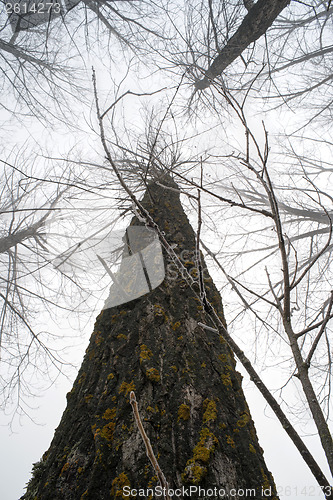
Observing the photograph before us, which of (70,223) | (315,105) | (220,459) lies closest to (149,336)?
(220,459)

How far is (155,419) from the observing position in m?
1.00

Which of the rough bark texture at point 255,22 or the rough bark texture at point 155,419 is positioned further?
the rough bark texture at point 255,22

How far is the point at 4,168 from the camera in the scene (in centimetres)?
490

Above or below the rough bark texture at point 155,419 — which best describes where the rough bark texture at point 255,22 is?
above

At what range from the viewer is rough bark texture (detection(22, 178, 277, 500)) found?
883 mm

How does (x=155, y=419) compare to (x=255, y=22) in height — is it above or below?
below

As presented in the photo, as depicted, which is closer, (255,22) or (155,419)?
(155,419)

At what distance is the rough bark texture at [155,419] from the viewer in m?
0.88

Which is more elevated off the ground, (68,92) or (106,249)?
(68,92)

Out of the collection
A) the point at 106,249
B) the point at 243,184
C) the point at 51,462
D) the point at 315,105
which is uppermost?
the point at 315,105

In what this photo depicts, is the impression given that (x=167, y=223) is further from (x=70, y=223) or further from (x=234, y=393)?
(x=70, y=223)

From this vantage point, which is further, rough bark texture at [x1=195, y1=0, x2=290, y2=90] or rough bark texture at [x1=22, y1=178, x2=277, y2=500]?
rough bark texture at [x1=195, y1=0, x2=290, y2=90]

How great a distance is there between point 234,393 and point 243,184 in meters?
4.64

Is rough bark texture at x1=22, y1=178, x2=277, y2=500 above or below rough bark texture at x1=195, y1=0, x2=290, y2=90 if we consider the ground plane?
below
